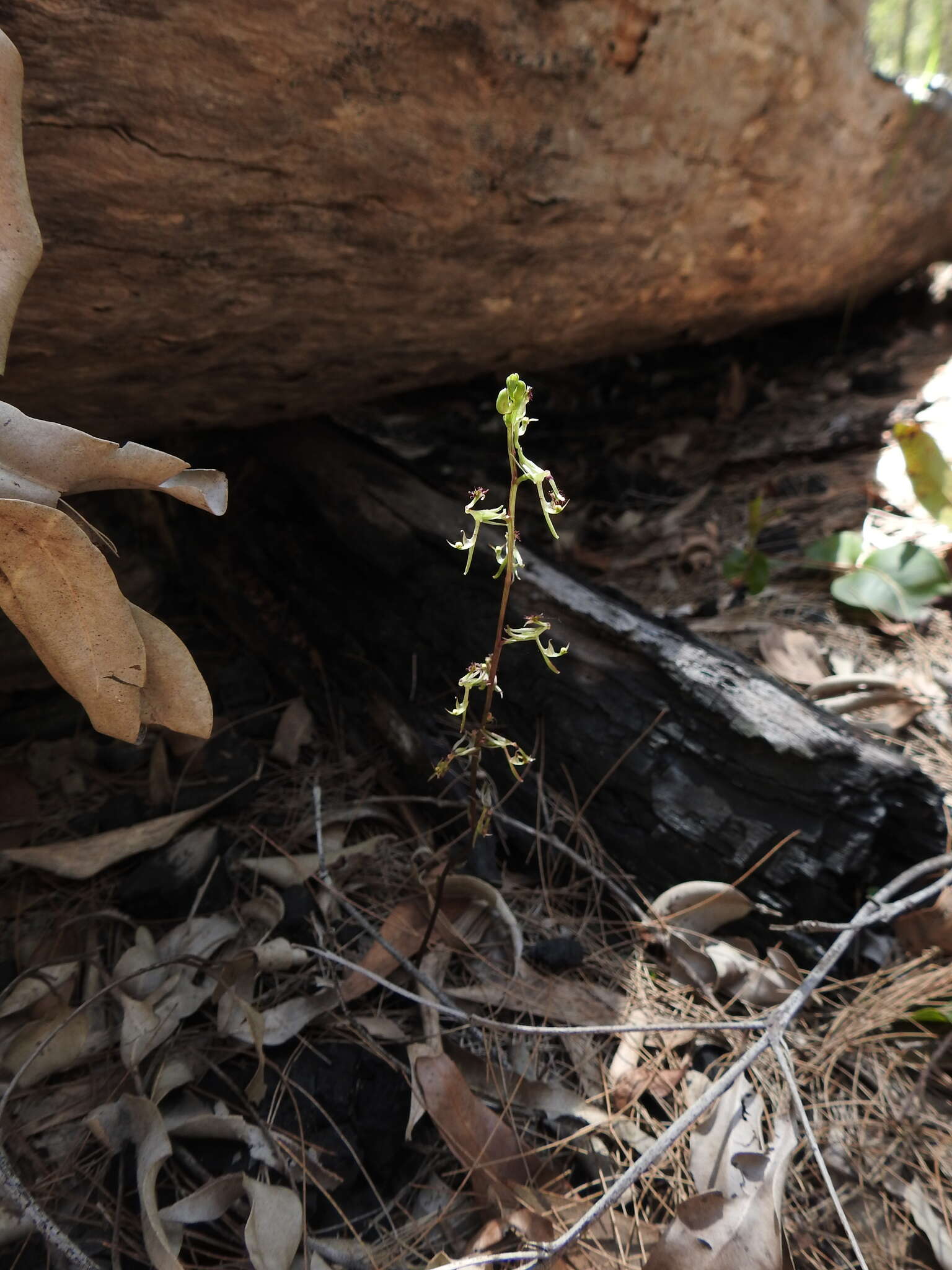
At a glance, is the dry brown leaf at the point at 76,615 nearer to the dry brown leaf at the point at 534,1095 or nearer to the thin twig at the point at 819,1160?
the dry brown leaf at the point at 534,1095

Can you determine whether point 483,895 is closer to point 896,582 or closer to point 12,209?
point 12,209

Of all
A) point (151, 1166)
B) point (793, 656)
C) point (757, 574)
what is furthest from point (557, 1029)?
point (757, 574)

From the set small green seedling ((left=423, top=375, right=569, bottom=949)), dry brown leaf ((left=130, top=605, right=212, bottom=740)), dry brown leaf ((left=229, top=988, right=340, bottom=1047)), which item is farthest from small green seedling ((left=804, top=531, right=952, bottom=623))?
dry brown leaf ((left=130, top=605, right=212, bottom=740))

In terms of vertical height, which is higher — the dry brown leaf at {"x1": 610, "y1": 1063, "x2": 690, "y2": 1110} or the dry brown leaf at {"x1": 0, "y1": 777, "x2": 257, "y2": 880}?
the dry brown leaf at {"x1": 0, "y1": 777, "x2": 257, "y2": 880}

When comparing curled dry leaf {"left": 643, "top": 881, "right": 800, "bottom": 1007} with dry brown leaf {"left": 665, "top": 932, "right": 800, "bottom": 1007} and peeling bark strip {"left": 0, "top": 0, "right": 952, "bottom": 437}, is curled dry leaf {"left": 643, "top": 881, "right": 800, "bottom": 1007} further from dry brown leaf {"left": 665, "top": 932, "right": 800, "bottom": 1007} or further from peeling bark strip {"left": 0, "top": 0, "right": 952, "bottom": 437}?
peeling bark strip {"left": 0, "top": 0, "right": 952, "bottom": 437}

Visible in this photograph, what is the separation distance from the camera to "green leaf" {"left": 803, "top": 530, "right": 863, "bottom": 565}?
2.04 m

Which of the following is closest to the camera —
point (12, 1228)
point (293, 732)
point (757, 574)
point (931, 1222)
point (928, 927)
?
point (12, 1228)

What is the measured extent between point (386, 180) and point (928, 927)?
1504 millimetres

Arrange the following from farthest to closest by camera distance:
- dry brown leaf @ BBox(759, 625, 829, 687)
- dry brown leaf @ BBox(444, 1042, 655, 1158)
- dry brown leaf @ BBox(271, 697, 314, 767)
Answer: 1. dry brown leaf @ BBox(759, 625, 829, 687)
2. dry brown leaf @ BBox(271, 697, 314, 767)
3. dry brown leaf @ BBox(444, 1042, 655, 1158)

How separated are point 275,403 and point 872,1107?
67.2 inches

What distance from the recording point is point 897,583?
190cm

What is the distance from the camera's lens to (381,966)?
4.06ft

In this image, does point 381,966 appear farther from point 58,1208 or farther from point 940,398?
point 940,398

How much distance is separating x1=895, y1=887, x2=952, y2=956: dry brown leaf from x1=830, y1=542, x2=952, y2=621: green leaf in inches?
31.9
